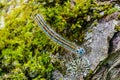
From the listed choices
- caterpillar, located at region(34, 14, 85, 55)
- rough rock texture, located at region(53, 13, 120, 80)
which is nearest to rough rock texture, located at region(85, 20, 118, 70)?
rough rock texture, located at region(53, 13, 120, 80)

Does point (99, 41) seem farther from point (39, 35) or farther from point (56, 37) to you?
point (39, 35)

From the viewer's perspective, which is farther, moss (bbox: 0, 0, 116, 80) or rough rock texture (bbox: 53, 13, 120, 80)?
moss (bbox: 0, 0, 116, 80)

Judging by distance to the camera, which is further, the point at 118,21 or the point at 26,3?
the point at 26,3

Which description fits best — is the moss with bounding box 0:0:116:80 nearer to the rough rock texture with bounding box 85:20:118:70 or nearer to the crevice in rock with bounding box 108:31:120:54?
the rough rock texture with bounding box 85:20:118:70

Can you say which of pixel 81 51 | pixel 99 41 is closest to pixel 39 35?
pixel 81 51

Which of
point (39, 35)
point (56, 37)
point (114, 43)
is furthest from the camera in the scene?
point (39, 35)

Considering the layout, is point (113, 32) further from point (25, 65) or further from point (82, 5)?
point (25, 65)

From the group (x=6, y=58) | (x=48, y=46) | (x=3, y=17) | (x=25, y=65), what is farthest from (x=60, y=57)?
(x=3, y=17)

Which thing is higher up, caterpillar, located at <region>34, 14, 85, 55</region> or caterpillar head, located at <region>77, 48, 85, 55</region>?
caterpillar, located at <region>34, 14, 85, 55</region>
